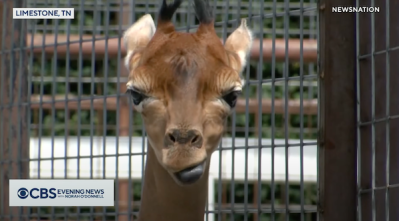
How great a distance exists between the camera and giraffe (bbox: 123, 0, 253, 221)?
3.37 metres

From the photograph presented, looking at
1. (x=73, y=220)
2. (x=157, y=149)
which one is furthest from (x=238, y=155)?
(x=157, y=149)

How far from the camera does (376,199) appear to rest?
4008 millimetres

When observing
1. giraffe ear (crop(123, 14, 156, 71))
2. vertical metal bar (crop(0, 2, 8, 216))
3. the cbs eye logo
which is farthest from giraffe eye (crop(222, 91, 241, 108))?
vertical metal bar (crop(0, 2, 8, 216))

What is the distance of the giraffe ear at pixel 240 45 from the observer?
394 centimetres

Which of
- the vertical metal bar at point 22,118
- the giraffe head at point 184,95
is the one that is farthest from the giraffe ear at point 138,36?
the vertical metal bar at point 22,118

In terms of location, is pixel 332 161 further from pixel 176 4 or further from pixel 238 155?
pixel 238 155

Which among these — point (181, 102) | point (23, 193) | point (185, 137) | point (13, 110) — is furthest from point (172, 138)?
point (13, 110)

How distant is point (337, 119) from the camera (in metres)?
4.15

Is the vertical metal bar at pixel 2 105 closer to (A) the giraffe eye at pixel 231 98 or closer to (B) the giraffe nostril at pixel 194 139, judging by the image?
(A) the giraffe eye at pixel 231 98

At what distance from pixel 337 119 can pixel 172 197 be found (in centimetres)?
83

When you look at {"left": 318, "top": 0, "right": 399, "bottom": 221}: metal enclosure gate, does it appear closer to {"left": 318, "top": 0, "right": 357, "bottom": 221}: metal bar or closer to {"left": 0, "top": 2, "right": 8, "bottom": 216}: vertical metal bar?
{"left": 318, "top": 0, "right": 357, "bottom": 221}: metal bar

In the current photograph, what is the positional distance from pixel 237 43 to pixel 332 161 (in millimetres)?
628

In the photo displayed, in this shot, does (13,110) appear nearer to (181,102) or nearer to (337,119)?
(337,119)

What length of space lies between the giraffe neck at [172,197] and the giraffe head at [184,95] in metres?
0.16
